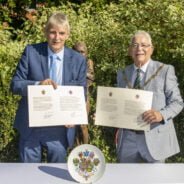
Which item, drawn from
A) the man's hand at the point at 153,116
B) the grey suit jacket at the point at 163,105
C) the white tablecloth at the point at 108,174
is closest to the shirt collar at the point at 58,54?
the grey suit jacket at the point at 163,105

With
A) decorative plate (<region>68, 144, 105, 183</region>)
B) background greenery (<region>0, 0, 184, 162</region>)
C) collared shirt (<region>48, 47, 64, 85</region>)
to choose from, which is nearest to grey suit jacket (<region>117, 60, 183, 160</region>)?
collared shirt (<region>48, 47, 64, 85</region>)

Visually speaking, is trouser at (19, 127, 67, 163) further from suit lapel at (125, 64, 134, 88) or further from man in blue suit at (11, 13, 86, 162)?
suit lapel at (125, 64, 134, 88)

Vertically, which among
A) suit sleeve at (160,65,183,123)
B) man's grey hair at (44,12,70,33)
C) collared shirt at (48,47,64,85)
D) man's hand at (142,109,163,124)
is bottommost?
man's hand at (142,109,163,124)

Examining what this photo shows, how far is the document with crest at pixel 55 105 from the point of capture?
420 cm

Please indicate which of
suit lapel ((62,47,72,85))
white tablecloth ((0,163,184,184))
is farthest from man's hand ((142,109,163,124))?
suit lapel ((62,47,72,85))

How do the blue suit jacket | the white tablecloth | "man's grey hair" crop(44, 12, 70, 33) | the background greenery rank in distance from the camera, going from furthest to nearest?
the background greenery
the blue suit jacket
"man's grey hair" crop(44, 12, 70, 33)
the white tablecloth

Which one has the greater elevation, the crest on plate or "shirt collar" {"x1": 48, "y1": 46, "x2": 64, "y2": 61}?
"shirt collar" {"x1": 48, "y1": 46, "x2": 64, "y2": 61}

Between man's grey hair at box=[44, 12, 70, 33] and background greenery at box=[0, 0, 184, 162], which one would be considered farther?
background greenery at box=[0, 0, 184, 162]

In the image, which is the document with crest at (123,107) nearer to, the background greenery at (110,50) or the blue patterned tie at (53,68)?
the blue patterned tie at (53,68)

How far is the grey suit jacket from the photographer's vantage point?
4.20 meters

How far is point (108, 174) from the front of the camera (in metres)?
3.45

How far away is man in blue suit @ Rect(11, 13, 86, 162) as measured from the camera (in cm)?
430

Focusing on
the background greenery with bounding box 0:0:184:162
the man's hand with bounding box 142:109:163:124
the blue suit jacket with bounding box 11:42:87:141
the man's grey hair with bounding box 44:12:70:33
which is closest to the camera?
the man's hand with bounding box 142:109:163:124

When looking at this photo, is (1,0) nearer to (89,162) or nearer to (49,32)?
(49,32)
